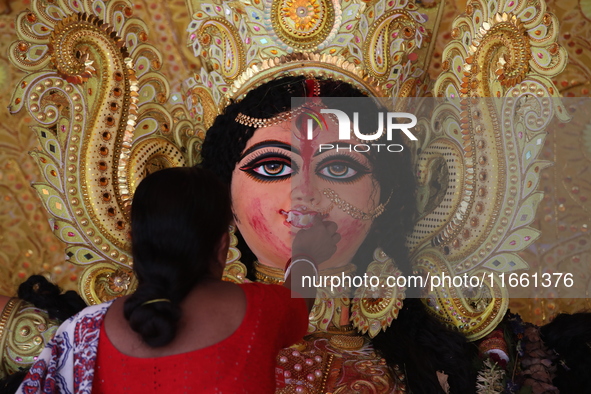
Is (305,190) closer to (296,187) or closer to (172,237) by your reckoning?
(296,187)

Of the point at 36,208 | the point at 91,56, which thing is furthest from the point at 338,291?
the point at 36,208

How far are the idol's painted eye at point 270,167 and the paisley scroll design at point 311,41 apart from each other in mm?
272

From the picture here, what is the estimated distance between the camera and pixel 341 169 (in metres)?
2.28

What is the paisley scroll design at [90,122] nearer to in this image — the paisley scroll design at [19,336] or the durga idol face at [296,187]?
the paisley scroll design at [19,336]

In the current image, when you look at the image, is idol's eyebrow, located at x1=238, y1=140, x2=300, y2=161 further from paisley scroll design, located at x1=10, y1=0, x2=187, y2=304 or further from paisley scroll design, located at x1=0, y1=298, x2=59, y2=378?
paisley scroll design, located at x1=0, y1=298, x2=59, y2=378

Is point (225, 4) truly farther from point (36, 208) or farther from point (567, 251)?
point (567, 251)

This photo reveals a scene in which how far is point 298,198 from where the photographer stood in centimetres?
219

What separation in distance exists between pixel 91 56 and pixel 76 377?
4.26ft

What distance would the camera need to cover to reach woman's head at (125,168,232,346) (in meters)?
1.49

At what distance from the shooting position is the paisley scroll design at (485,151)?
222cm

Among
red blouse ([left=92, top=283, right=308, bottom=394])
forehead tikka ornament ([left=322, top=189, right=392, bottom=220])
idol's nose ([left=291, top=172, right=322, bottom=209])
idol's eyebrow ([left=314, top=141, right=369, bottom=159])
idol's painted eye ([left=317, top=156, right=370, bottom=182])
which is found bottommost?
red blouse ([left=92, top=283, right=308, bottom=394])

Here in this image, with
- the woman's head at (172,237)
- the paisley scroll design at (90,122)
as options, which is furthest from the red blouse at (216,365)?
the paisley scroll design at (90,122)

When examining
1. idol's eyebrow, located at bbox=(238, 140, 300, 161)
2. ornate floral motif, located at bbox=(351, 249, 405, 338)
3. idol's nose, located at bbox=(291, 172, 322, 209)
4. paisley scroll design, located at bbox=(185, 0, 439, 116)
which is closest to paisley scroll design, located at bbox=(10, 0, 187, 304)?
paisley scroll design, located at bbox=(185, 0, 439, 116)

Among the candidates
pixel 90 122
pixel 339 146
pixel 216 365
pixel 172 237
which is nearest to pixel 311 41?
pixel 339 146
